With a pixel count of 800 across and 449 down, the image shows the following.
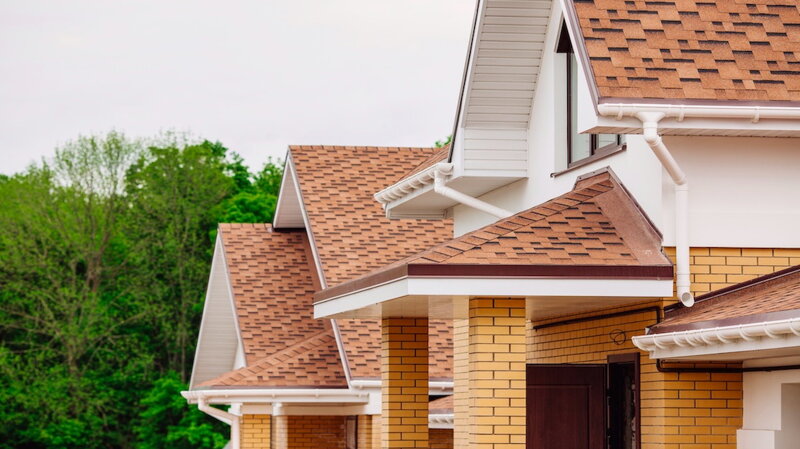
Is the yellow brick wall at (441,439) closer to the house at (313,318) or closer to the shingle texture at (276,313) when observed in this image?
the house at (313,318)

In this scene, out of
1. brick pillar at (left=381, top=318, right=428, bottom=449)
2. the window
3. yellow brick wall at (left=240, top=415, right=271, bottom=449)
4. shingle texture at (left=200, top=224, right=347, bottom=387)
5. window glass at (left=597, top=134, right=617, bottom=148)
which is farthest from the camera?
yellow brick wall at (left=240, top=415, right=271, bottom=449)

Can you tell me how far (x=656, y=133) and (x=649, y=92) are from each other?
1.28ft

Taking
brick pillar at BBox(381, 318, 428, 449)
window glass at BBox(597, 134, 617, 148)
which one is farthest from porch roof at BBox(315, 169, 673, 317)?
brick pillar at BBox(381, 318, 428, 449)

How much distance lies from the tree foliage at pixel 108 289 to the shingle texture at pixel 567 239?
38592 mm

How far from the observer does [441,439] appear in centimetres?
1977

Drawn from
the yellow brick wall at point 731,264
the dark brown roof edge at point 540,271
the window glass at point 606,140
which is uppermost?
the window glass at point 606,140

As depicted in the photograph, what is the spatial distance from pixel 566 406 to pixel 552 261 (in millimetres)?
2280

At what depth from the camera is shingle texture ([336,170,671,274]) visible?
10.6 m

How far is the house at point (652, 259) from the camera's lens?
10.3m

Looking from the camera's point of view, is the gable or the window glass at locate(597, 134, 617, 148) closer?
the window glass at locate(597, 134, 617, 148)

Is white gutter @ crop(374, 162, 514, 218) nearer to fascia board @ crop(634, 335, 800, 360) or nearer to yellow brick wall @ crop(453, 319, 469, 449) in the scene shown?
yellow brick wall @ crop(453, 319, 469, 449)

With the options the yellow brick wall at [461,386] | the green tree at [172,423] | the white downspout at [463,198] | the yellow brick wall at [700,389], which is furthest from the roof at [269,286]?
the green tree at [172,423]

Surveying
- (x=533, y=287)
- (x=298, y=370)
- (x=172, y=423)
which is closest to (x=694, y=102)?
(x=533, y=287)

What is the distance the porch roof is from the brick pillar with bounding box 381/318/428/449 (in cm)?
271
